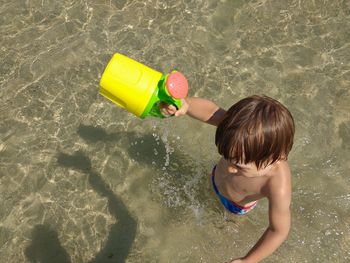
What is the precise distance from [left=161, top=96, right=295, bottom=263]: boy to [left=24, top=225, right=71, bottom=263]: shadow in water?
54.9 inches

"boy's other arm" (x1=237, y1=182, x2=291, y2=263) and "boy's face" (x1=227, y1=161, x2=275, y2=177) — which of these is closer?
"boy's face" (x1=227, y1=161, x2=275, y2=177)

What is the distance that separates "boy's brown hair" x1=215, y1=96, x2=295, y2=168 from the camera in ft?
6.66

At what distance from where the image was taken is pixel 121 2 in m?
4.68

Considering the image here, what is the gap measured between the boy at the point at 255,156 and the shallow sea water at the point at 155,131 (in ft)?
1.98

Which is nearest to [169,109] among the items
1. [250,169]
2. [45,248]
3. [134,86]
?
[134,86]

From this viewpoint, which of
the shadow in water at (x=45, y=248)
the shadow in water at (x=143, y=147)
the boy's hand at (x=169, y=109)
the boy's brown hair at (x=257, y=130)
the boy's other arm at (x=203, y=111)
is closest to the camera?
the boy's brown hair at (x=257, y=130)

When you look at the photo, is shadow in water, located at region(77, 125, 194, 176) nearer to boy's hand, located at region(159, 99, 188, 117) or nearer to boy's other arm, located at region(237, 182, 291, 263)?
boy's hand, located at region(159, 99, 188, 117)

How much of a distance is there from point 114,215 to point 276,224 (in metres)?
1.57

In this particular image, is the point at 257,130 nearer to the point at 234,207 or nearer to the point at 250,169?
the point at 250,169

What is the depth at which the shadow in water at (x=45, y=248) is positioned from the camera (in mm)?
3363

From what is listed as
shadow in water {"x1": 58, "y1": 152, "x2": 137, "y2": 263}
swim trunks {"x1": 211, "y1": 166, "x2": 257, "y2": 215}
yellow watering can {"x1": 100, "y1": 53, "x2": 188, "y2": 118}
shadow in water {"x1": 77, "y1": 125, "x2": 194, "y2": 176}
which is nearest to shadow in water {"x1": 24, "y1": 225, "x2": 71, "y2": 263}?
shadow in water {"x1": 58, "y1": 152, "x2": 137, "y2": 263}

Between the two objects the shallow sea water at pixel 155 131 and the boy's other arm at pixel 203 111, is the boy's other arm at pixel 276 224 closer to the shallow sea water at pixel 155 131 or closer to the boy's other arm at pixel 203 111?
the boy's other arm at pixel 203 111

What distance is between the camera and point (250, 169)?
235 cm

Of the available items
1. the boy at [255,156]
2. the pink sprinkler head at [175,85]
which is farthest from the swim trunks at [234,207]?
the pink sprinkler head at [175,85]
